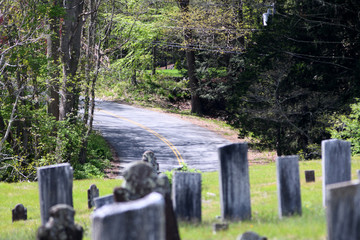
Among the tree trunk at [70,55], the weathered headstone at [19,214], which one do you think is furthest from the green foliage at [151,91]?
the weathered headstone at [19,214]

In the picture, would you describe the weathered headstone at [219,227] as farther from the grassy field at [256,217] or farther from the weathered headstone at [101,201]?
the weathered headstone at [101,201]

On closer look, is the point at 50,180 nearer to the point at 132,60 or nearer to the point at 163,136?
the point at 163,136

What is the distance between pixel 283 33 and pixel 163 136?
13.7 metres

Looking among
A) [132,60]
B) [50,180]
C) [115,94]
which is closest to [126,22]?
[132,60]

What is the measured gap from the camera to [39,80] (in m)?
22.3

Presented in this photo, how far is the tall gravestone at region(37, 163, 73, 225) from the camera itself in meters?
6.81

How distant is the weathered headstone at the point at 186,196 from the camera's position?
7082 millimetres

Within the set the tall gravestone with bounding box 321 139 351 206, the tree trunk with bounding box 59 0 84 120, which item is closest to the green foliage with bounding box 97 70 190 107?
the tree trunk with bounding box 59 0 84 120

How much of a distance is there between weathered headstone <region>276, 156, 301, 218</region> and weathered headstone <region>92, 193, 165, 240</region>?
3868 mm

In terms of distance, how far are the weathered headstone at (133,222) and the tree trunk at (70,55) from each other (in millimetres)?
20597

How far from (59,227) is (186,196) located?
269 cm

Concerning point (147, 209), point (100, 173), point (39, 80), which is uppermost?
point (39, 80)

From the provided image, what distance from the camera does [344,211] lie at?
4406 mm

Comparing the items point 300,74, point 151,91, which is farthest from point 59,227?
point 151,91
